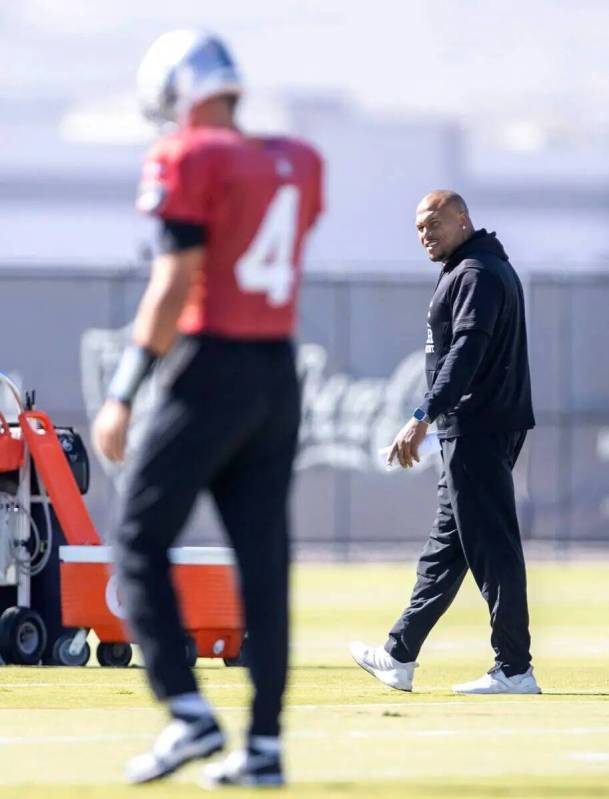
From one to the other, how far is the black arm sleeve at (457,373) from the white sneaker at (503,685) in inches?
43.3

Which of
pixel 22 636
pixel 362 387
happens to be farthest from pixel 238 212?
pixel 362 387

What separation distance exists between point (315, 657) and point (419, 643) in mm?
2717

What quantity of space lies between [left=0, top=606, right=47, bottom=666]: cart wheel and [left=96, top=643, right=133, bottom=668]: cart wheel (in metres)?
0.29

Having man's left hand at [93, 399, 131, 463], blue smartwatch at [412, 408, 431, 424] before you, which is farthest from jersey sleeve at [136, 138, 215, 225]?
blue smartwatch at [412, 408, 431, 424]

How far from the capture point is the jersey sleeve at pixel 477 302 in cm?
947

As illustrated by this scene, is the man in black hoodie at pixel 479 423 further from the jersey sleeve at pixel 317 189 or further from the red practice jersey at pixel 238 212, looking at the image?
the red practice jersey at pixel 238 212

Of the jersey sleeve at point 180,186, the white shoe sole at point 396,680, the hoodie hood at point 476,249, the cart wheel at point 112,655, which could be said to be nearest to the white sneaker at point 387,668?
the white shoe sole at point 396,680

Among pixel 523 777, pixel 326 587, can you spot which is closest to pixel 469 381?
pixel 523 777

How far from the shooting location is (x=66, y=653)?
11.4 metres

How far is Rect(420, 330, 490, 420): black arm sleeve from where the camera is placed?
937 cm

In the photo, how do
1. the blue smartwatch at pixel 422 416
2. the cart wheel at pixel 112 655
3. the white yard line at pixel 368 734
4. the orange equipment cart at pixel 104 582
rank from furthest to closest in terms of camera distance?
1. the cart wheel at pixel 112 655
2. the orange equipment cart at pixel 104 582
3. the blue smartwatch at pixel 422 416
4. the white yard line at pixel 368 734

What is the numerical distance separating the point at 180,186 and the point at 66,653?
18.6 ft

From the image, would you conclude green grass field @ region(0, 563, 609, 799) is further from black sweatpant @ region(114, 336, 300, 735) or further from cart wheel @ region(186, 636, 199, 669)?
black sweatpant @ region(114, 336, 300, 735)

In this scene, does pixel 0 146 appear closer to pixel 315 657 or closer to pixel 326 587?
pixel 326 587
